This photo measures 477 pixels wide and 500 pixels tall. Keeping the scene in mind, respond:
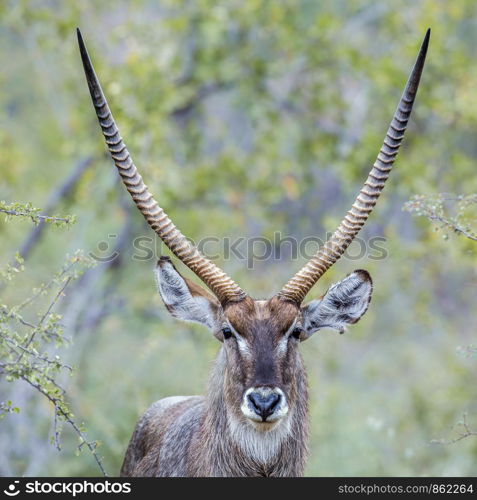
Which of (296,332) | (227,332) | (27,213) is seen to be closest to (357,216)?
(296,332)

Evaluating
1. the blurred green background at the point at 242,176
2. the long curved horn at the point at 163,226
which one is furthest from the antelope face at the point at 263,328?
the blurred green background at the point at 242,176

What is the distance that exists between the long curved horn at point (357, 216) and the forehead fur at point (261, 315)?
0.54 feet

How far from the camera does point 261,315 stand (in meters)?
7.46

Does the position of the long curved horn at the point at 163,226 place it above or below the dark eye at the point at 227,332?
above

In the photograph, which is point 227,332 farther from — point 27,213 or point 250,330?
point 27,213

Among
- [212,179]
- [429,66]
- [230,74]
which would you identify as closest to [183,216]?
[212,179]

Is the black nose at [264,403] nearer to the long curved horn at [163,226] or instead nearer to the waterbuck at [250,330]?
the waterbuck at [250,330]

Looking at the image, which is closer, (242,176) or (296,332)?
(296,332)

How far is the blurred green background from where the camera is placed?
46.2 ft

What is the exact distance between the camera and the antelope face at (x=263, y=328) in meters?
7.02

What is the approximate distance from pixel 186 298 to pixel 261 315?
829 millimetres

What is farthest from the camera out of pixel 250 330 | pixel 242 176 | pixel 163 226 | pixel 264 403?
pixel 242 176

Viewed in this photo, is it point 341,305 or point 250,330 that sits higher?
point 341,305
